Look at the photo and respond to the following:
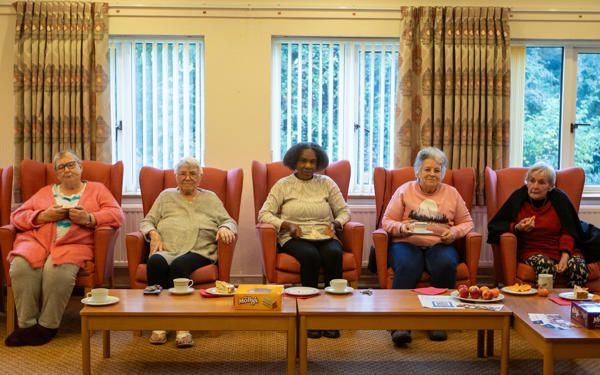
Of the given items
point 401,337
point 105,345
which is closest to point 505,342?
point 401,337

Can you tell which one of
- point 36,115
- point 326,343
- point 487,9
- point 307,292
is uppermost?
point 487,9

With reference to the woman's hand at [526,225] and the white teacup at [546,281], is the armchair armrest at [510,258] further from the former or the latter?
the white teacup at [546,281]

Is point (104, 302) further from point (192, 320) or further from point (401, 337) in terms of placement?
point (401, 337)

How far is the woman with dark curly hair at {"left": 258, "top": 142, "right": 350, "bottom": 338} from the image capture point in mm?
3434

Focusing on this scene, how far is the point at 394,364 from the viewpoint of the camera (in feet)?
9.43

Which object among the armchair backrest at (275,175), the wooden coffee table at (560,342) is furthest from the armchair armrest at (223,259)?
the wooden coffee table at (560,342)

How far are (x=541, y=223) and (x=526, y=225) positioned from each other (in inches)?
5.6

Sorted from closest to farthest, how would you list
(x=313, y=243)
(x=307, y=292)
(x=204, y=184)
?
(x=307, y=292)
(x=313, y=243)
(x=204, y=184)

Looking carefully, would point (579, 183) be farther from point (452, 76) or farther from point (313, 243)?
point (313, 243)

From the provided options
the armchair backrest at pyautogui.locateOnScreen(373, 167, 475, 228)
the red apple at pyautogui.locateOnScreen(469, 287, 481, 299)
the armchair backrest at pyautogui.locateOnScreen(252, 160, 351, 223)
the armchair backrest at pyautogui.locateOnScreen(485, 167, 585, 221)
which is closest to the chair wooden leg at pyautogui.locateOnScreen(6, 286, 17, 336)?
the armchair backrest at pyautogui.locateOnScreen(252, 160, 351, 223)

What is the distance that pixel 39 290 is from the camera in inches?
128

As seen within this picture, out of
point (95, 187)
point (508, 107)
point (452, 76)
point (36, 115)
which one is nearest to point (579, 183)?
point (508, 107)

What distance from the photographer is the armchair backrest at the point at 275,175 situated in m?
3.95

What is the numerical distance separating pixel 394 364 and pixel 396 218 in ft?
3.36
